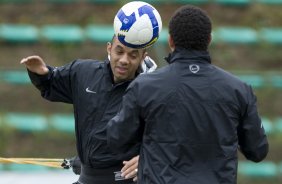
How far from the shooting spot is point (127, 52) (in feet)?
19.0

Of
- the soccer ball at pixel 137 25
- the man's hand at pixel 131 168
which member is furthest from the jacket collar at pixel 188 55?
the soccer ball at pixel 137 25

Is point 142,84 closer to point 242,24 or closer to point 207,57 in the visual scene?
point 207,57

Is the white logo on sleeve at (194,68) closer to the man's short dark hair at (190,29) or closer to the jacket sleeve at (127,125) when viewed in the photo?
the man's short dark hair at (190,29)

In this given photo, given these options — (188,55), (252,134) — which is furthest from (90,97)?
(252,134)

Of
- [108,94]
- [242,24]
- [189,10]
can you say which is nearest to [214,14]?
[242,24]

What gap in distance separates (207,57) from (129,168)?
33.8 inches

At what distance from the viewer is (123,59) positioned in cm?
577

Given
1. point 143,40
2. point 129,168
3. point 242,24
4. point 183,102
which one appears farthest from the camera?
point 242,24

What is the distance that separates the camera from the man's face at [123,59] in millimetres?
5773

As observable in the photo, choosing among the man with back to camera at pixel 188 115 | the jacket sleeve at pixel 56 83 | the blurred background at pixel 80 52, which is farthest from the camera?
the blurred background at pixel 80 52

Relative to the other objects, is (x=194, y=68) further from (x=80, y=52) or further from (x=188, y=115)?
(x=80, y=52)

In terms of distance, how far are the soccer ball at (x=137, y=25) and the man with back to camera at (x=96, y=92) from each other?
6 centimetres

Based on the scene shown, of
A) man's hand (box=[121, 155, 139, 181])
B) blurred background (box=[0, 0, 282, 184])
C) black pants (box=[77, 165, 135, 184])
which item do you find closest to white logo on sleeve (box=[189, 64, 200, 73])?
man's hand (box=[121, 155, 139, 181])

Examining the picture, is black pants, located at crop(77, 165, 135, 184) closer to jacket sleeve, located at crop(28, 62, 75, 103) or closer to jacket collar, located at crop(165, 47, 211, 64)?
jacket sleeve, located at crop(28, 62, 75, 103)
